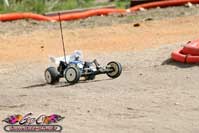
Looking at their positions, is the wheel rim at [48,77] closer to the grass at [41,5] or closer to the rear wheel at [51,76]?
the rear wheel at [51,76]

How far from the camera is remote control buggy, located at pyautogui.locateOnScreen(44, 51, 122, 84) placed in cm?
882

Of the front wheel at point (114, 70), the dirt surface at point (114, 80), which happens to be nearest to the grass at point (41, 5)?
the dirt surface at point (114, 80)

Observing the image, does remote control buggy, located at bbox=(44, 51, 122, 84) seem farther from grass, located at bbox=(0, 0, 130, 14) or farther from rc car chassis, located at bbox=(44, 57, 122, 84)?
grass, located at bbox=(0, 0, 130, 14)

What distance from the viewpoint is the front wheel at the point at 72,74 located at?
28.7 ft

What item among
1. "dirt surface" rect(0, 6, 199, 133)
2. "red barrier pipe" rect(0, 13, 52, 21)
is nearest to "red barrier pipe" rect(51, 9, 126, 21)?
"red barrier pipe" rect(0, 13, 52, 21)

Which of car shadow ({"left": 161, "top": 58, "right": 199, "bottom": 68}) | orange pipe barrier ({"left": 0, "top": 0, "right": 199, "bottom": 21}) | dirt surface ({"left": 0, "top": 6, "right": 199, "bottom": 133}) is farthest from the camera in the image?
orange pipe barrier ({"left": 0, "top": 0, "right": 199, "bottom": 21})

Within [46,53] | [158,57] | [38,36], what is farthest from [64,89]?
[38,36]

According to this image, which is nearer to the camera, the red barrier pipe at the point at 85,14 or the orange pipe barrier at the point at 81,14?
the orange pipe barrier at the point at 81,14

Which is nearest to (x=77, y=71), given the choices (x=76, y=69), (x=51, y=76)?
(x=76, y=69)

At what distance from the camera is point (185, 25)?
1359 cm

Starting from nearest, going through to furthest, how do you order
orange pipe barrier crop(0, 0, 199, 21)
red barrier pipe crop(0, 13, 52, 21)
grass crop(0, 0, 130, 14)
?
red barrier pipe crop(0, 13, 52, 21), orange pipe barrier crop(0, 0, 199, 21), grass crop(0, 0, 130, 14)

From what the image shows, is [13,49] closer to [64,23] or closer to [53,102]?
[64,23]

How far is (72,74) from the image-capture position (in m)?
8.80

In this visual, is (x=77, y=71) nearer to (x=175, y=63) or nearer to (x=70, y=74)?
(x=70, y=74)
